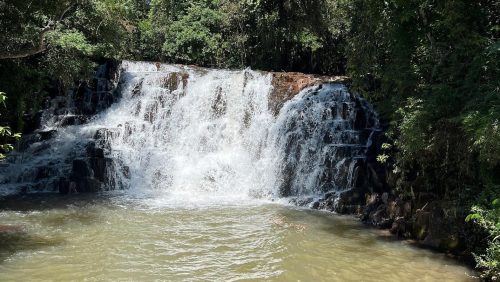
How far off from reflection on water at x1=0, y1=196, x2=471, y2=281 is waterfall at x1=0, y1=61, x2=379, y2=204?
2225 mm

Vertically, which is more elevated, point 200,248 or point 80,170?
point 80,170

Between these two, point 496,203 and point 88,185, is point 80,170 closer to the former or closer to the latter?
point 88,185

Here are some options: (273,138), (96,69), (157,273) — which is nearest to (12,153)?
(96,69)

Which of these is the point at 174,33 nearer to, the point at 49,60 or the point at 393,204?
the point at 49,60

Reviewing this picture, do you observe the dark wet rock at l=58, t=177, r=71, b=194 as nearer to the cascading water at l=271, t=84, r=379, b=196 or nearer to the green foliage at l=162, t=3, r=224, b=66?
the cascading water at l=271, t=84, r=379, b=196

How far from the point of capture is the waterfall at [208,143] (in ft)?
42.1

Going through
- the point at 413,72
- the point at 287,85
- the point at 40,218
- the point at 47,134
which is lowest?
the point at 40,218

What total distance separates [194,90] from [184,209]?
621cm

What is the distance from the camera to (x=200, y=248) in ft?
26.0

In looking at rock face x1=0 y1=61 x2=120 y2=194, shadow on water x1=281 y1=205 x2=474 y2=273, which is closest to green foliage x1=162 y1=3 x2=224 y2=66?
rock face x1=0 y1=61 x2=120 y2=194

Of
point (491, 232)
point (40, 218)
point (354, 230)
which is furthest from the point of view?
point (40, 218)

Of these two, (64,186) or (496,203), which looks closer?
(496,203)

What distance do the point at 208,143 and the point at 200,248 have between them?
6989mm

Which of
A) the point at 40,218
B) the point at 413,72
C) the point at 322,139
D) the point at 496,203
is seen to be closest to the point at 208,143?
the point at 322,139
